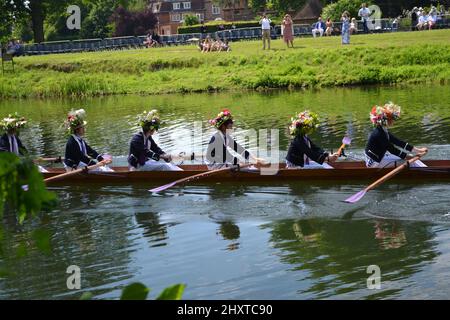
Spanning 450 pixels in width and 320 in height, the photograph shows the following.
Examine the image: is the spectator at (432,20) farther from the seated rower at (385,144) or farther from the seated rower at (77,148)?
the seated rower at (77,148)

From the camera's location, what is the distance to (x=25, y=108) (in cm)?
4141

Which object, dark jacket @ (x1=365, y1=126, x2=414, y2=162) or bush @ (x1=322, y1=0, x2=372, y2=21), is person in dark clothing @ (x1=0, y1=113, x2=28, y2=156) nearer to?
dark jacket @ (x1=365, y1=126, x2=414, y2=162)

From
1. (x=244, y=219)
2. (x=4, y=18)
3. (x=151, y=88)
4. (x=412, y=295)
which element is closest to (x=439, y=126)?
(x=244, y=219)

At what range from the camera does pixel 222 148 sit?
18.6 m

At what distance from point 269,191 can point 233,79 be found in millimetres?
25598

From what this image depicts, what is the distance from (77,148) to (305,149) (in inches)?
213

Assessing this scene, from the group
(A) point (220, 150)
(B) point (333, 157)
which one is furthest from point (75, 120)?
(B) point (333, 157)

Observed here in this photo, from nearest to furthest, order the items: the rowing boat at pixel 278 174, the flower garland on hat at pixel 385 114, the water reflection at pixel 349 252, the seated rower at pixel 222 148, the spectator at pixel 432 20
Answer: the water reflection at pixel 349 252 < the flower garland on hat at pixel 385 114 < the rowing boat at pixel 278 174 < the seated rower at pixel 222 148 < the spectator at pixel 432 20

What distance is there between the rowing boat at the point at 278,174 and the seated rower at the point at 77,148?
0.90 feet

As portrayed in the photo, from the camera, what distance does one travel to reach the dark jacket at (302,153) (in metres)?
17.5

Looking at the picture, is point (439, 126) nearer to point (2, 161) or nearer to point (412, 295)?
point (412, 295)

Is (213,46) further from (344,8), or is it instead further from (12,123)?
(12,123)

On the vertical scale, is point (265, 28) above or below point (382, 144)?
above

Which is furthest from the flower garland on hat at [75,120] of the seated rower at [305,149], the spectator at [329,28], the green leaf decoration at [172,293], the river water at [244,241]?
the spectator at [329,28]
